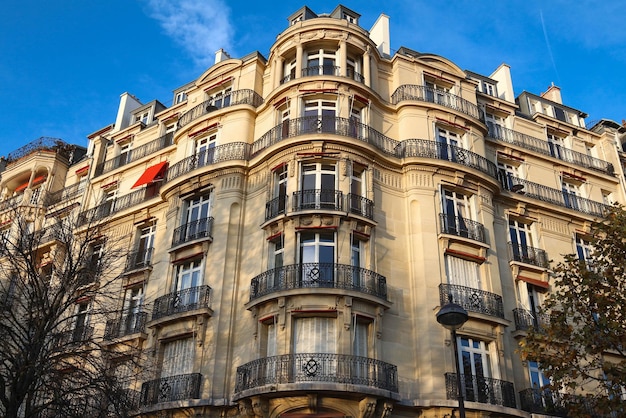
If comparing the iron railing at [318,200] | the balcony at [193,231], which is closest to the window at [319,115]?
the iron railing at [318,200]

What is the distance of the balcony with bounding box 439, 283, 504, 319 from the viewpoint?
20.9 meters

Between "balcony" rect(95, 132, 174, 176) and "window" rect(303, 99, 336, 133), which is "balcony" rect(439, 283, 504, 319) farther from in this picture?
"balcony" rect(95, 132, 174, 176)

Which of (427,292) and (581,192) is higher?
(581,192)

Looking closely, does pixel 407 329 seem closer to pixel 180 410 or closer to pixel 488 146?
pixel 180 410

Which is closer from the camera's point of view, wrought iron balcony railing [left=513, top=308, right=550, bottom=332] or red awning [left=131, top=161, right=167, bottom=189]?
wrought iron balcony railing [left=513, top=308, right=550, bottom=332]

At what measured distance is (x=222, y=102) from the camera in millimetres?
27625

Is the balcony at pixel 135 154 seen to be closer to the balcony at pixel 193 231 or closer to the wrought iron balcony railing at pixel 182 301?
the balcony at pixel 193 231

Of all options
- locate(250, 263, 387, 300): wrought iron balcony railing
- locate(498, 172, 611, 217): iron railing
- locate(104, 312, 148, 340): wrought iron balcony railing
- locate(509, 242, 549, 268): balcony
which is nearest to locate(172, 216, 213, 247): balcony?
locate(104, 312, 148, 340): wrought iron balcony railing

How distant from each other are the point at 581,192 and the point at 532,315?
8541 mm

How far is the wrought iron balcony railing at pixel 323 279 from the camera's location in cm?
1967

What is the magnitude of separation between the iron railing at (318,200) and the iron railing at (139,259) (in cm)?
752

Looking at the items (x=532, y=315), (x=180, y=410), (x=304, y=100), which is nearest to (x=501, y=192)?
(x=532, y=315)

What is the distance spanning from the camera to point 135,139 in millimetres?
31594

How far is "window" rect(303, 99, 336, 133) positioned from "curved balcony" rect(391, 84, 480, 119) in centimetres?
323
